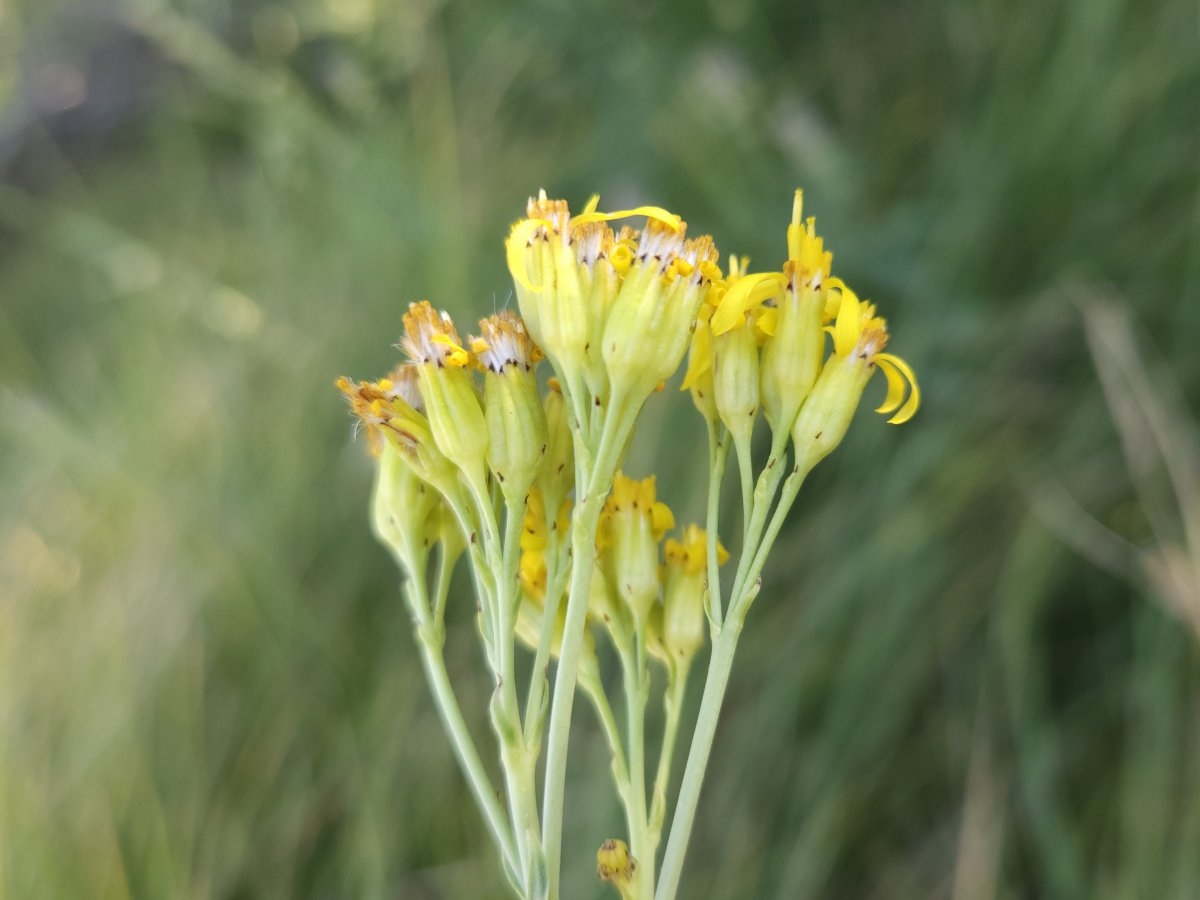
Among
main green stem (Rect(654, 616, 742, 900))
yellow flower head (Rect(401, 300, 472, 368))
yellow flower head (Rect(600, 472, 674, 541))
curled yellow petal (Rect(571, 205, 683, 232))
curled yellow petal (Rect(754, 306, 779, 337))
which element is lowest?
main green stem (Rect(654, 616, 742, 900))

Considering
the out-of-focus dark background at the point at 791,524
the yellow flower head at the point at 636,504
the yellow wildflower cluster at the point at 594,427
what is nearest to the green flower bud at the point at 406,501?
the yellow wildflower cluster at the point at 594,427

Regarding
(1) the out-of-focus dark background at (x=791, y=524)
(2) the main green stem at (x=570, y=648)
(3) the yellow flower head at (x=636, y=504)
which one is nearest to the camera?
(2) the main green stem at (x=570, y=648)

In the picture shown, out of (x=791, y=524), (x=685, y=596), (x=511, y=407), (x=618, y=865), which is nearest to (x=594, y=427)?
(x=511, y=407)

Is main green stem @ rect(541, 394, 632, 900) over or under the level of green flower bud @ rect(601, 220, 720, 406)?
under

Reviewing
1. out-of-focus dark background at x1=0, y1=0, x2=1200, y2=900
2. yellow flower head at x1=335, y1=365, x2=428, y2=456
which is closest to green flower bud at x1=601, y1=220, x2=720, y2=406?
yellow flower head at x1=335, y1=365, x2=428, y2=456

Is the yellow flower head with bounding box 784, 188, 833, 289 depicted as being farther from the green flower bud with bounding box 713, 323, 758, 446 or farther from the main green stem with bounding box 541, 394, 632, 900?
the main green stem with bounding box 541, 394, 632, 900

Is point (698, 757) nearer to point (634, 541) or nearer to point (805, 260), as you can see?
point (634, 541)

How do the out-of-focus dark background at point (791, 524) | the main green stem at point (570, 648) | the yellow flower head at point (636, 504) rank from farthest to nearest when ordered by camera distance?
the out-of-focus dark background at point (791, 524) → the yellow flower head at point (636, 504) → the main green stem at point (570, 648)

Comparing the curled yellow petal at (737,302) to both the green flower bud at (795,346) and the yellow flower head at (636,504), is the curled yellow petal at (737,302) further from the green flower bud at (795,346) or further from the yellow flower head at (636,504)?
the yellow flower head at (636,504)
